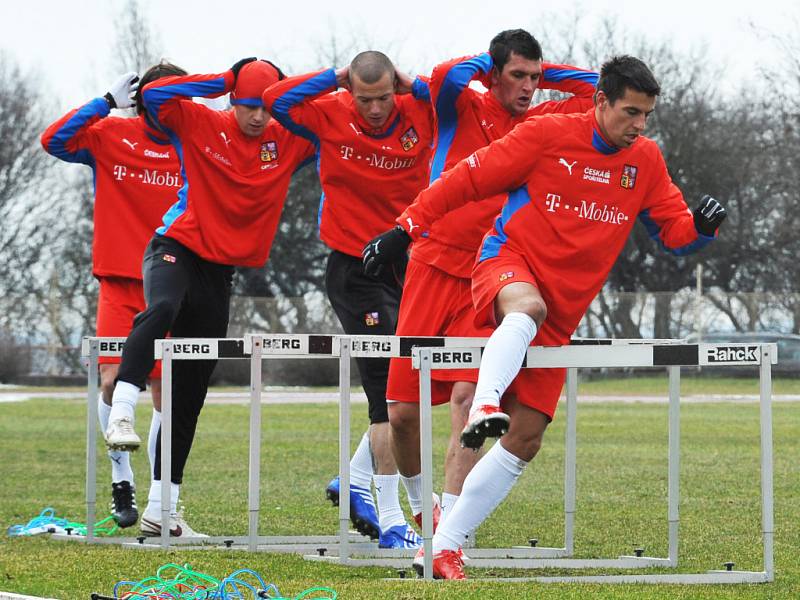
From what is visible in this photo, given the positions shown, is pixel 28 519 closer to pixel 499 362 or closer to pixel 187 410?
pixel 187 410

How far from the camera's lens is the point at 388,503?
7.77 metres

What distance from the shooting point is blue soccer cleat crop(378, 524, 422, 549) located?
7603 millimetres

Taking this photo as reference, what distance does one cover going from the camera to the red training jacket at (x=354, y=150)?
25.4ft

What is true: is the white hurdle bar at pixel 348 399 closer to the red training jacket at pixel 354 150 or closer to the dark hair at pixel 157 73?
the red training jacket at pixel 354 150

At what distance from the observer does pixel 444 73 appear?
7.21m

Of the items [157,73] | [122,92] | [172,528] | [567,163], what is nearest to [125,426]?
[172,528]

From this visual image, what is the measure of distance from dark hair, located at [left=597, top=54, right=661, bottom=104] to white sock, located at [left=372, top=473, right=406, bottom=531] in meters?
2.64

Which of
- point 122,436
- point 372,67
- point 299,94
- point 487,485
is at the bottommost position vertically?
point 487,485

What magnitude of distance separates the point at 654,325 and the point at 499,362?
34.0 meters

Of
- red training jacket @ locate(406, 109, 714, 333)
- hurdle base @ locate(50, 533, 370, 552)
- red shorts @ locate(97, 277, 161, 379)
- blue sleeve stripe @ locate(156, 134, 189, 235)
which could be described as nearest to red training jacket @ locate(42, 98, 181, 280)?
red shorts @ locate(97, 277, 161, 379)

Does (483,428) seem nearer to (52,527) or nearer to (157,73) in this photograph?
(52,527)

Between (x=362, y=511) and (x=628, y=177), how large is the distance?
2666mm

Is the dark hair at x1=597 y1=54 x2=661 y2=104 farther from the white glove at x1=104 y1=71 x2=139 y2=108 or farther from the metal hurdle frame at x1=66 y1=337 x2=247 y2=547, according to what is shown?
the white glove at x1=104 y1=71 x2=139 y2=108

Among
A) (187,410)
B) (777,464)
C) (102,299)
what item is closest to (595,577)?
(187,410)
